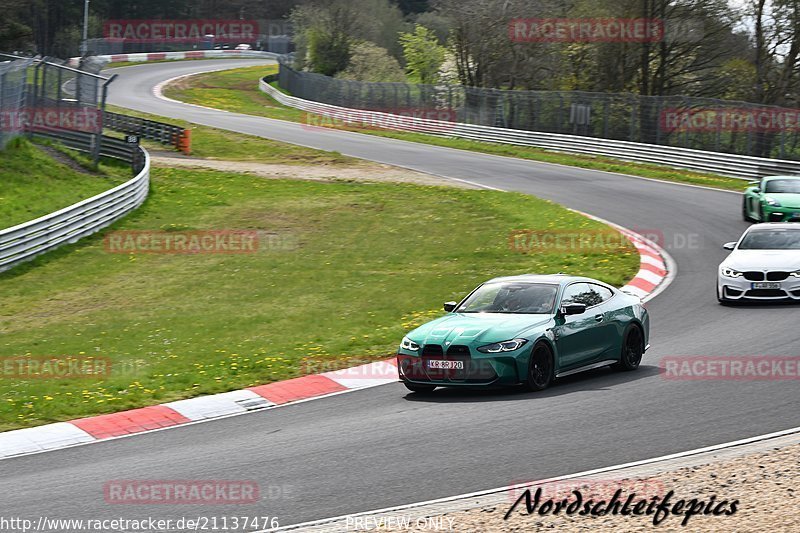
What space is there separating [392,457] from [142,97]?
61.8 meters

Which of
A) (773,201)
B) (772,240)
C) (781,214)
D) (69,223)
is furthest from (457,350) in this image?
(69,223)

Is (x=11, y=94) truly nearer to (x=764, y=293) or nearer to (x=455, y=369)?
(x=764, y=293)

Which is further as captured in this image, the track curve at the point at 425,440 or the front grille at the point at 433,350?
the front grille at the point at 433,350

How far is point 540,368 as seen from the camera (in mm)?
12086

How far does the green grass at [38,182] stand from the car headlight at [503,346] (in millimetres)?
16325

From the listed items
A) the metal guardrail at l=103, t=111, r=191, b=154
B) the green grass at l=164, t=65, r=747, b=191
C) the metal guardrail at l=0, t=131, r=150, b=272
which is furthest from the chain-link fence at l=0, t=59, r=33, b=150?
the green grass at l=164, t=65, r=747, b=191

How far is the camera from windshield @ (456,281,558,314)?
502 inches

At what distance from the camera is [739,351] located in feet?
45.2

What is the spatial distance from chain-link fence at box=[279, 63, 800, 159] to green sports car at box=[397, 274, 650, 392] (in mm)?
25600

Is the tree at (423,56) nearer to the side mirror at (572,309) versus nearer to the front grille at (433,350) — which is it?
the side mirror at (572,309)

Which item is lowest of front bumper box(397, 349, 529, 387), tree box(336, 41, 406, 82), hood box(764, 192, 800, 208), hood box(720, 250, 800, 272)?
front bumper box(397, 349, 529, 387)

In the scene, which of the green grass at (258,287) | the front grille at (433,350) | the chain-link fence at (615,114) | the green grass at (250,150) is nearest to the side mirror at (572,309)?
the front grille at (433,350)

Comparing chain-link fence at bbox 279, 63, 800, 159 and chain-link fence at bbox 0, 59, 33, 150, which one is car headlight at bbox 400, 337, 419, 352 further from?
chain-link fence at bbox 279, 63, 800, 159

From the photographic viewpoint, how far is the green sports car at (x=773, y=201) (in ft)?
82.3
